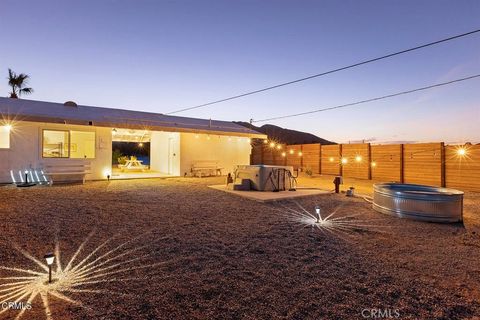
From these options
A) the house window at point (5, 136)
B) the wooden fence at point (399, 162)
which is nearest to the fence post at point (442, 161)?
the wooden fence at point (399, 162)

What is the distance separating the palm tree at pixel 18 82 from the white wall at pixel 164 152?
20.8 metres

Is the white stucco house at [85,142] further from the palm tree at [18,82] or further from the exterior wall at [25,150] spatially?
the palm tree at [18,82]

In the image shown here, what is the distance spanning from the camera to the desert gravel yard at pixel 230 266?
2588 millimetres

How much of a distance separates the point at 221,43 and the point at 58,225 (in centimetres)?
1113

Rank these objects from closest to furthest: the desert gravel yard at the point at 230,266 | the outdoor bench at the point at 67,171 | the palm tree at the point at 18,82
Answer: the desert gravel yard at the point at 230,266 < the outdoor bench at the point at 67,171 < the palm tree at the point at 18,82

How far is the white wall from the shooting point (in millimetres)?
16214

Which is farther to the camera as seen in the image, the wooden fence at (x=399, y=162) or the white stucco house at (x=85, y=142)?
the wooden fence at (x=399, y=162)

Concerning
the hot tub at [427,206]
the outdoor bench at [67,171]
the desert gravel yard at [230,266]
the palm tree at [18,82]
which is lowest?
the desert gravel yard at [230,266]

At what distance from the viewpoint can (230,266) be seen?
3578 millimetres

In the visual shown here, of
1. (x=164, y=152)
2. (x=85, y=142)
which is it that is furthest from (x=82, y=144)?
(x=164, y=152)

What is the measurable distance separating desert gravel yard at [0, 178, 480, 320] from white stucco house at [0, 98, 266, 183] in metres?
5.67

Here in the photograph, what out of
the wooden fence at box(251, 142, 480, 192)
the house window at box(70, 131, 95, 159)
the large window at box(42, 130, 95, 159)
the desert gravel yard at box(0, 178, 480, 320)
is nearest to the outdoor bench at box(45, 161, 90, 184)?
the large window at box(42, 130, 95, 159)

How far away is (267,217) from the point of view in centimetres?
656

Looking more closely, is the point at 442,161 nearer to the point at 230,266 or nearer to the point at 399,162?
the point at 399,162
